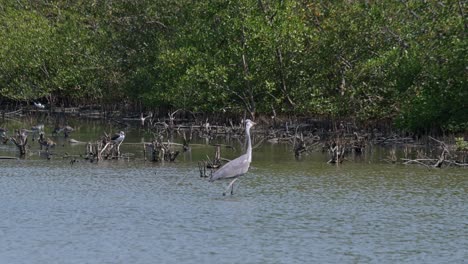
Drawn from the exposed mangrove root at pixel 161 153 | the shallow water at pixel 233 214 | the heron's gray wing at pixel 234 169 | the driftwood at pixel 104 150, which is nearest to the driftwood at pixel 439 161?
the shallow water at pixel 233 214

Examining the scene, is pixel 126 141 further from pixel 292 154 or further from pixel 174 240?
pixel 174 240

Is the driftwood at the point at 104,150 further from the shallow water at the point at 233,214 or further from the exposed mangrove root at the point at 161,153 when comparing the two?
the exposed mangrove root at the point at 161,153

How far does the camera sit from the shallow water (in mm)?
11164

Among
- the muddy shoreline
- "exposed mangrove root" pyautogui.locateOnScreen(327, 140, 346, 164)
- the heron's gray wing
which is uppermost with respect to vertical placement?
the muddy shoreline

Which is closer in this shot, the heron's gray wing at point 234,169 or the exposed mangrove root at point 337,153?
the heron's gray wing at point 234,169

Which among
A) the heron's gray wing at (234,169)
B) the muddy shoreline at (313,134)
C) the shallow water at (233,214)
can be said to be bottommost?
the shallow water at (233,214)

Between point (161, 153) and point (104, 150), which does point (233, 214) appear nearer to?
point (161, 153)

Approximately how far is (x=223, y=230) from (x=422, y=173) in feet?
23.5

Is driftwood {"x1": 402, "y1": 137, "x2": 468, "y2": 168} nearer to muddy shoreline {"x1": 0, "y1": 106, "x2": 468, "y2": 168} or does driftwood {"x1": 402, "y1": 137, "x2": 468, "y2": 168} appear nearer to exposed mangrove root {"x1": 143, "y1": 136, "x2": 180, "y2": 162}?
muddy shoreline {"x1": 0, "y1": 106, "x2": 468, "y2": 168}

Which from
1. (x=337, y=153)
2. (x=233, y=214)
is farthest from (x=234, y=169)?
(x=337, y=153)

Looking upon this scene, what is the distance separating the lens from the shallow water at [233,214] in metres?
11.2

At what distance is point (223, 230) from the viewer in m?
12.5

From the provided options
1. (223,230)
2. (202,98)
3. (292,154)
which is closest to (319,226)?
(223,230)

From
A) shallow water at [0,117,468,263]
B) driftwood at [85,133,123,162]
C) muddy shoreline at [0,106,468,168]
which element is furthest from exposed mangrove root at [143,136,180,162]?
driftwood at [85,133,123,162]
